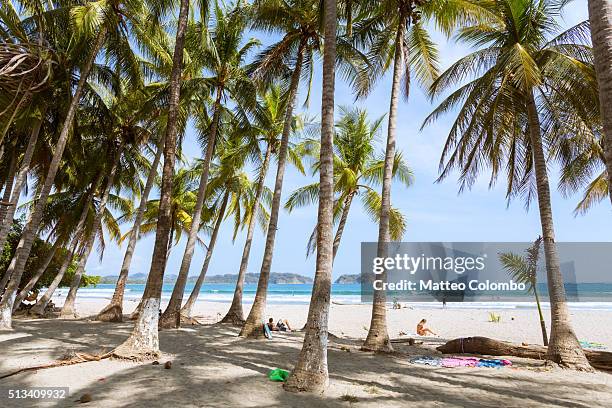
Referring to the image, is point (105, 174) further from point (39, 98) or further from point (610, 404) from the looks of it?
point (610, 404)

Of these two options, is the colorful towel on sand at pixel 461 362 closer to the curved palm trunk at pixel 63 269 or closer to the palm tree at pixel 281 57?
the palm tree at pixel 281 57

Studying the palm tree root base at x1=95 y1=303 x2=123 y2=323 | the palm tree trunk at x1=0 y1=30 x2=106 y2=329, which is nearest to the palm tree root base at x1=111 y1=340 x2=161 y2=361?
the palm tree trunk at x1=0 y1=30 x2=106 y2=329

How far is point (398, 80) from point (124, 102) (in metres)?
12.2

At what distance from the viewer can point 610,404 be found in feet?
19.0

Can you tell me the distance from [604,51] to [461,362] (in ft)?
22.1

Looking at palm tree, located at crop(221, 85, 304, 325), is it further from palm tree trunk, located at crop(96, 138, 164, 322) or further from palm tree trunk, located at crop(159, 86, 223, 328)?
palm tree trunk, located at crop(96, 138, 164, 322)

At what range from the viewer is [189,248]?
565 inches

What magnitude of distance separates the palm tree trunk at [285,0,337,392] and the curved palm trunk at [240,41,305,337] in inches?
201

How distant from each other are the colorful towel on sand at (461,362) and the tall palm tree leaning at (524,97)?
1.01 meters

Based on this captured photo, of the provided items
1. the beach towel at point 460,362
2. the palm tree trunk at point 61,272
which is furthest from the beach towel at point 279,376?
the palm tree trunk at point 61,272

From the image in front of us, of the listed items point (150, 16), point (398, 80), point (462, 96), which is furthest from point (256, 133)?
point (462, 96)

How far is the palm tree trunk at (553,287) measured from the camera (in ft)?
26.7

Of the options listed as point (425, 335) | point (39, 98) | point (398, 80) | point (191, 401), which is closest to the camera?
point (191, 401)

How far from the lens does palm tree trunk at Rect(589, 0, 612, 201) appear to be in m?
4.29
